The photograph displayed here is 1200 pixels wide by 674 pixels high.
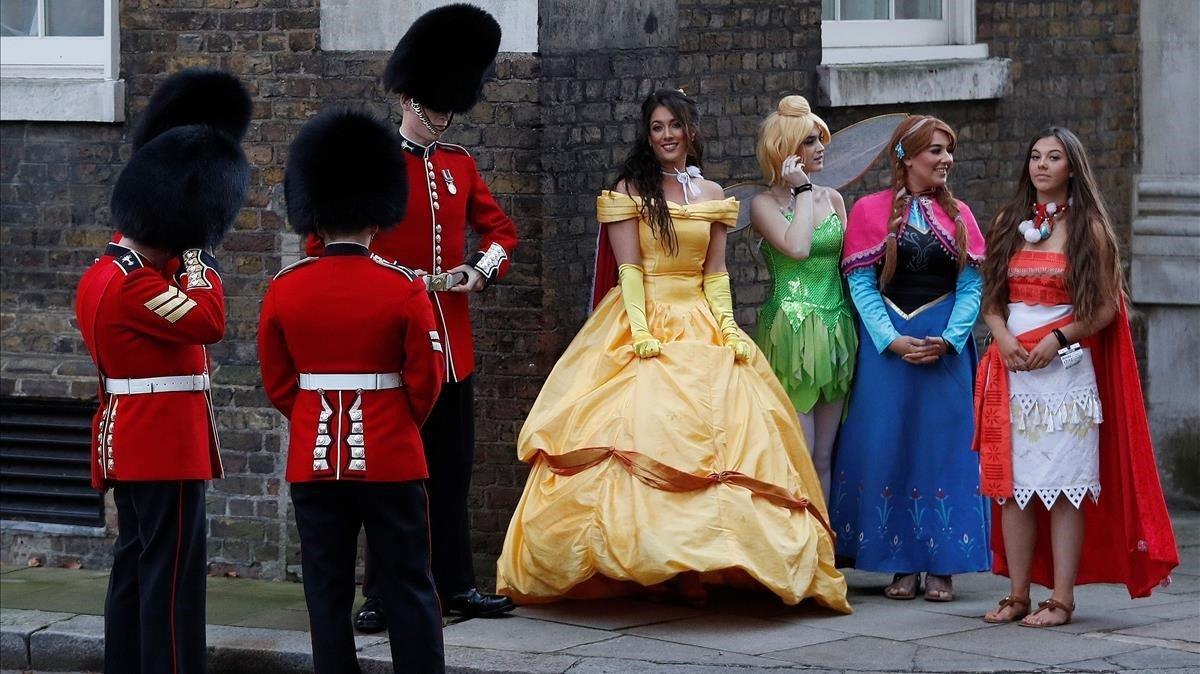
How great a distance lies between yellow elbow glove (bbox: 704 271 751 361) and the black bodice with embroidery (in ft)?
2.02

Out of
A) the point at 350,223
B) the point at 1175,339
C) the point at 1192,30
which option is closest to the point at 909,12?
the point at 1192,30

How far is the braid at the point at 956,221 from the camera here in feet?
24.2

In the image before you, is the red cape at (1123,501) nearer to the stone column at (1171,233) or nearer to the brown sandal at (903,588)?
the brown sandal at (903,588)

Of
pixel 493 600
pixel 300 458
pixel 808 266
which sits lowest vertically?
pixel 493 600

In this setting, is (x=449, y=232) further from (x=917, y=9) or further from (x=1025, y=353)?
(x=917, y=9)

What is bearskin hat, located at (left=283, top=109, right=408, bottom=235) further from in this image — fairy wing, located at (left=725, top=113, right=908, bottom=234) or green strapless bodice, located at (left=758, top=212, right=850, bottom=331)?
fairy wing, located at (left=725, top=113, right=908, bottom=234)

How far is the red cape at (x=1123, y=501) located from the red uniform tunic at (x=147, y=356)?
297 cm

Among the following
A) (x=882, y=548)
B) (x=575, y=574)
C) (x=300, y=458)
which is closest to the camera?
(x=300, y=458)

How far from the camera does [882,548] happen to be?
24.5 ft

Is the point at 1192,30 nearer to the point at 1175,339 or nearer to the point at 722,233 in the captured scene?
the point at 1175,339

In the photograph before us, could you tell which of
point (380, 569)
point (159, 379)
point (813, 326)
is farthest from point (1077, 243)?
point (159, 379)

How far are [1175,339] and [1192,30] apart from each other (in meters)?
1.56

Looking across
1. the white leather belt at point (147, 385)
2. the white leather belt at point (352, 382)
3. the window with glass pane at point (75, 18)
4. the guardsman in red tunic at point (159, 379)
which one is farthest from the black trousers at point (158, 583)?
the window with glass pane at point (75, 18)

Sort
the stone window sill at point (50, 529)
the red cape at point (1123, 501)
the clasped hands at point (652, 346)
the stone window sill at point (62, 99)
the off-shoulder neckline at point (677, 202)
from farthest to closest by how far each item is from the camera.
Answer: the stone window sill at point (50, 529) < the stone window sill at point (62, 99) < the off-shoulder neckline at point (677, 202) < the clasped hands at point (652, 346) < the red cape at point (1123, 501)
